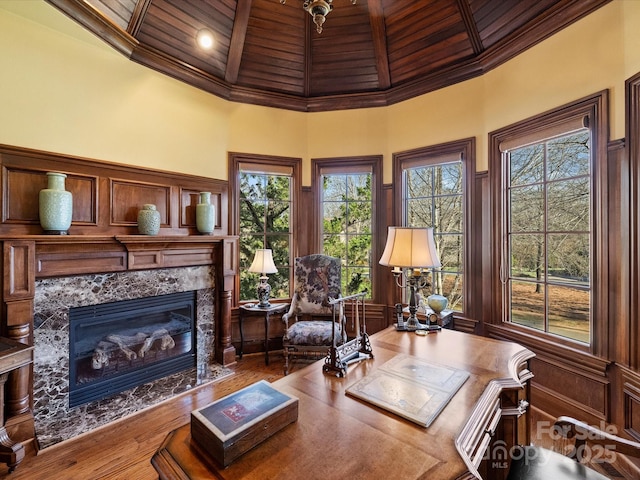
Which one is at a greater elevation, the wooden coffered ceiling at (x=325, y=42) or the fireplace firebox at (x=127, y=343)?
the wooden coffered ceiling at (x=325, y=42)

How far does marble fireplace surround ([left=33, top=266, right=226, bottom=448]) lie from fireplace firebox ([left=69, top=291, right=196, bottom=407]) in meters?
0.07

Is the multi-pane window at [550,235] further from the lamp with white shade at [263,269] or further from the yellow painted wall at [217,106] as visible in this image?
the lamp with white shade at [263,269]

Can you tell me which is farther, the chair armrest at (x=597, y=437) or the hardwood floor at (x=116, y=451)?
the hardwood floor at (x=116, y=451)

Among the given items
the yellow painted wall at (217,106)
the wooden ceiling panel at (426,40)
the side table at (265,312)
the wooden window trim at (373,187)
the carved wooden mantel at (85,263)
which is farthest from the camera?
the wooden window trim at (373,187)

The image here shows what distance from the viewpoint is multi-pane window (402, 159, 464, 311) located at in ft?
10.2

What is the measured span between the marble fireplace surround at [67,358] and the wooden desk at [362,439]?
1.90 meters

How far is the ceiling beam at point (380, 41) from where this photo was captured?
3.02 metres

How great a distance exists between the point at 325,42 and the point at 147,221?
2.72 m

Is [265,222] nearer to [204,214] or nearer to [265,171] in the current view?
[265,171]

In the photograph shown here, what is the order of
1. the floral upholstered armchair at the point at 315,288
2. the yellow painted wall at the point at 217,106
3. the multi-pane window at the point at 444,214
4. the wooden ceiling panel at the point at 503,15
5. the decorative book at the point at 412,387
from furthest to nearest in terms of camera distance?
1. the floral upholstered armchair at the point at 315,288
2. the multi-pane window at the point at 444,214
3. the wooden ceiling panel at the point at 503,15
4. the yellow painted wall at the point at 217,106
5. the decorative book at the point at 412,387

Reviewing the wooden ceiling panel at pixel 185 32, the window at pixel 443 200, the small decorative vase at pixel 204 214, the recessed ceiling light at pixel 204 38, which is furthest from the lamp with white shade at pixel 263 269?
the recessed ceiling light at pixel 204 38

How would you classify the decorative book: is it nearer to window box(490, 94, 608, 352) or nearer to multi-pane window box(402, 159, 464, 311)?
window box(490, 94, 608, 352)

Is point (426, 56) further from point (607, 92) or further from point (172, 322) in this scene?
point (172, 322)

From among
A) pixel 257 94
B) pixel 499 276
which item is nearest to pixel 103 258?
pixel 257 94
